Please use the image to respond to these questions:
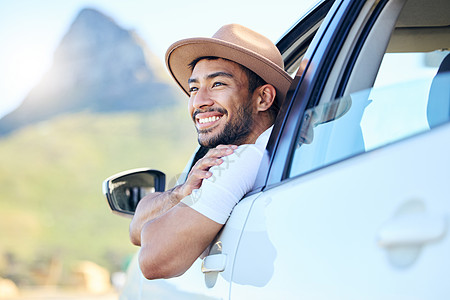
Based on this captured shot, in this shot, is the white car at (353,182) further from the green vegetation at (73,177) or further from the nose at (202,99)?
the green vegetation at (73,177)

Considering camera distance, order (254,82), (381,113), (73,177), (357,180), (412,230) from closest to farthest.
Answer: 1. (412,230)
2. (357,180)
3. (381,113)
4. (254,82)
5. (73,177)

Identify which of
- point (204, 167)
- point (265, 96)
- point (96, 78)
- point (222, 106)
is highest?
point (96, 78)

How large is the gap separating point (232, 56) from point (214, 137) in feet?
1.16

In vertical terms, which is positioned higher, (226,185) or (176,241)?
→ (226,185)

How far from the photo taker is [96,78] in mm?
110625

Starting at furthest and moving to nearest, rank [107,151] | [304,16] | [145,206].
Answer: [107,151] → [304,16] → [145,206]

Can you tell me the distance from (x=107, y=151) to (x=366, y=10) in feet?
294

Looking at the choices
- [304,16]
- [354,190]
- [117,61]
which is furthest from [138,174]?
[117,61]

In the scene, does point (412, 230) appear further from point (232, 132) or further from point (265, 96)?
point (265, 96)

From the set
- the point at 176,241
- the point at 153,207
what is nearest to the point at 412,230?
the point at 176,241

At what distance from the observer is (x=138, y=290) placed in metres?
2.69

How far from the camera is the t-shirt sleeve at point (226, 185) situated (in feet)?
6.30

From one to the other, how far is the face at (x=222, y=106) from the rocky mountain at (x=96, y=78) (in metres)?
98.5

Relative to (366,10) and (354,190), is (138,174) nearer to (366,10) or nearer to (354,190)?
(366,10)
